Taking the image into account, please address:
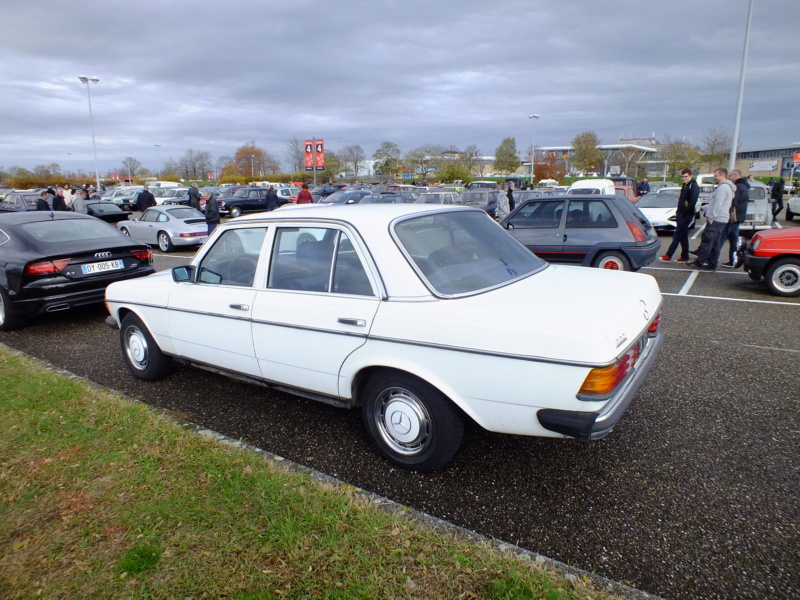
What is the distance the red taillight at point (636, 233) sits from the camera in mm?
8211

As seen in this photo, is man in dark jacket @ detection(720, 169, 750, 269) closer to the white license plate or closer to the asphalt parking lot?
the asphalt parking lot

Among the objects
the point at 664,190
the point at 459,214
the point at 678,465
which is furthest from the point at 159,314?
the point at 664,190

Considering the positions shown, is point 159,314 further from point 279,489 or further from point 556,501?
point 556,501

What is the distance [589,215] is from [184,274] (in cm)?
687

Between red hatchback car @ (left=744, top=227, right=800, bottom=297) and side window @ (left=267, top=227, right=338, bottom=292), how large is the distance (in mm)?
7605

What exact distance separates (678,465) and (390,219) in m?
2.45

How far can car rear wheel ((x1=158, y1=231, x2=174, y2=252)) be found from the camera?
14.4 meters

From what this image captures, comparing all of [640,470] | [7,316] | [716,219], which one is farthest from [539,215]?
[7,316]

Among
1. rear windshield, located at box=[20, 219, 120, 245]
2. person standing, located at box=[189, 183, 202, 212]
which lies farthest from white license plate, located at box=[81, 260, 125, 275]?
person standing, located at box=[189, 183, 202, 212]

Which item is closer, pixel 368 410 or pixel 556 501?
pixel 556 501

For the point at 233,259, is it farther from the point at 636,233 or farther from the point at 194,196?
the point at 194,196

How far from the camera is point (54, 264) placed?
6391 millimetres

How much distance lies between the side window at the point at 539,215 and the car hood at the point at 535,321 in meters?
5.87

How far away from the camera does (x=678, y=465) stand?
3.22 meters
